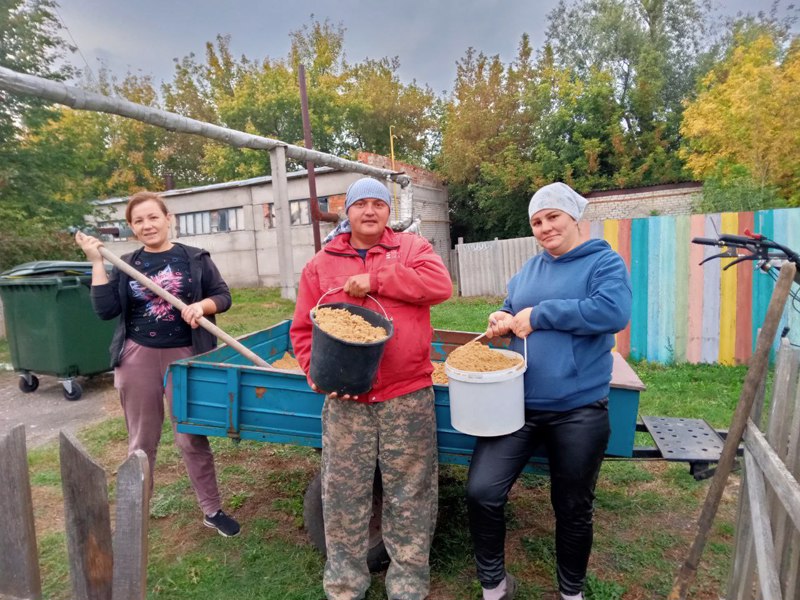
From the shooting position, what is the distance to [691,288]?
5828 mm

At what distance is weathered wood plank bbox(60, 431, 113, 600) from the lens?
137 centimetres

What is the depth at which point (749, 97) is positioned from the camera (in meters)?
15.0

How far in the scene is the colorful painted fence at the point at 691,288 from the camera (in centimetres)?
553


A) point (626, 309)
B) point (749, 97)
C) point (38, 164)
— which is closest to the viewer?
point (626, 309)

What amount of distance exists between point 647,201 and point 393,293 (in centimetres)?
1729

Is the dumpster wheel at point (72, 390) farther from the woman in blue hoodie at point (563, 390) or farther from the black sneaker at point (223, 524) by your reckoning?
the woman in blue hoodie at point (563, 390)

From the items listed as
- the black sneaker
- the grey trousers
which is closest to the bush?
the grey trousers

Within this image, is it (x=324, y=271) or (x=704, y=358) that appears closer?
(x=324, y=271)

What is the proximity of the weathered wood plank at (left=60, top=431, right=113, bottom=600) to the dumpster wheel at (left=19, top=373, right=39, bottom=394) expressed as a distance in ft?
19.9

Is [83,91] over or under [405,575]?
over

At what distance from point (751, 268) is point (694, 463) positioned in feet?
13.9

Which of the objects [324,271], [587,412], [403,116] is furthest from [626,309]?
[403,116]

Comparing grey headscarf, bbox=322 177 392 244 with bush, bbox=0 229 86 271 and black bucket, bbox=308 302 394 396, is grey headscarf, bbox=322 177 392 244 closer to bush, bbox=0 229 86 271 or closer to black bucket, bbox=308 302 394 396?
black bucket, bbox=308 302 394 396

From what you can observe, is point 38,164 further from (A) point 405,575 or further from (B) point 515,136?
(B) point 515,136
